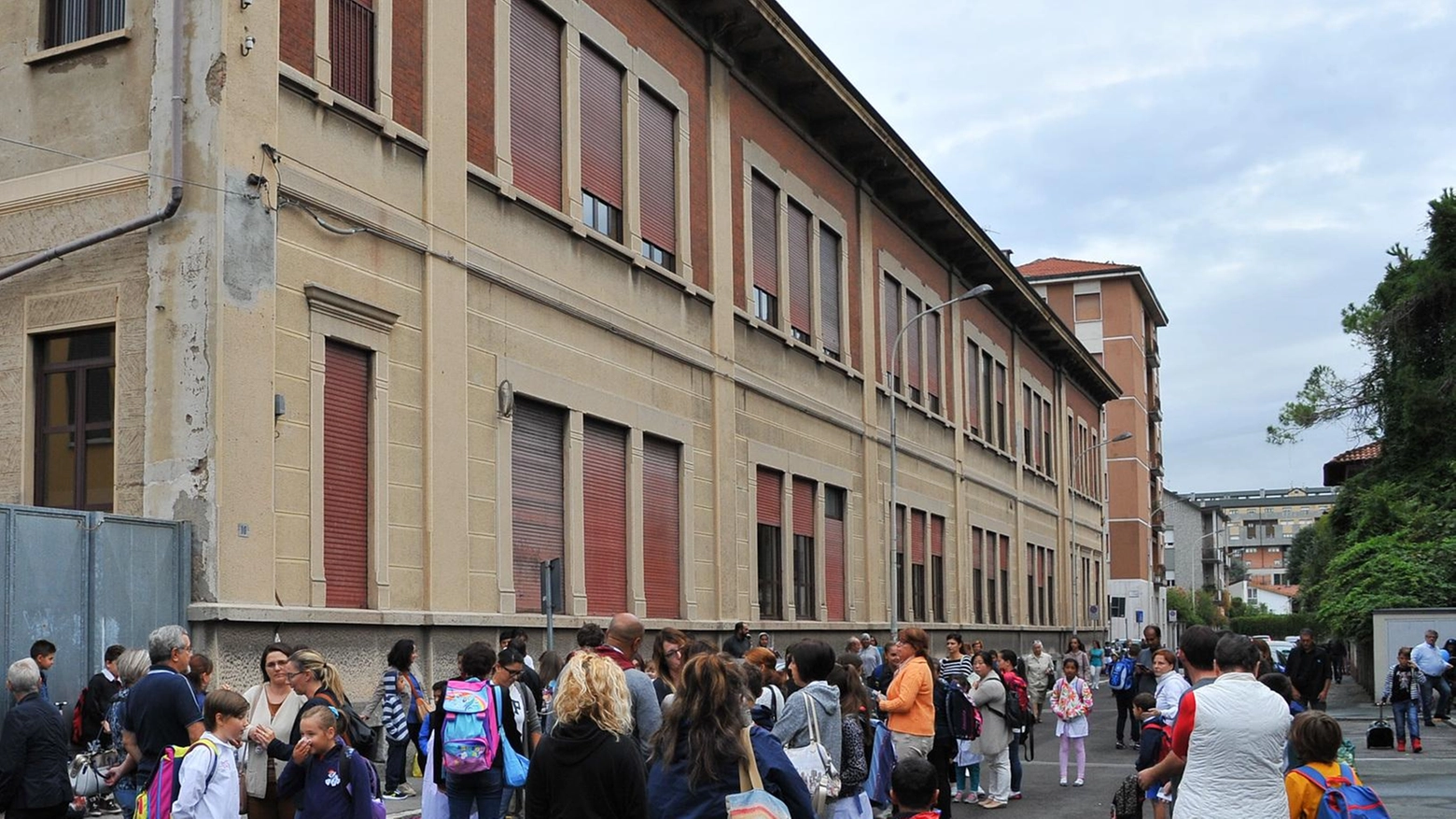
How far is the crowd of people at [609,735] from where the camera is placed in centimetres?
667

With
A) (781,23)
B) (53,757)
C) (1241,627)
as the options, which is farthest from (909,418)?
(1241,627)

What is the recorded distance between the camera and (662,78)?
82.9 feet

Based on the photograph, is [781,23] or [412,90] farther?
[781,23]

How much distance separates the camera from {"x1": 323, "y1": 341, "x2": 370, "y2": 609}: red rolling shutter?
54.6 feet

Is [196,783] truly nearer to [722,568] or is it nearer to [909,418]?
[722,568]

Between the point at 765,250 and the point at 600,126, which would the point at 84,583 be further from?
the point at 765,250

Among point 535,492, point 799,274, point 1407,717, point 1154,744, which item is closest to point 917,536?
point 799,274

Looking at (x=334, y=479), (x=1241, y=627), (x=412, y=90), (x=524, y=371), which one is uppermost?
(x=412, y=90)

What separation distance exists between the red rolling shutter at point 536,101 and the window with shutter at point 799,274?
9511 mm

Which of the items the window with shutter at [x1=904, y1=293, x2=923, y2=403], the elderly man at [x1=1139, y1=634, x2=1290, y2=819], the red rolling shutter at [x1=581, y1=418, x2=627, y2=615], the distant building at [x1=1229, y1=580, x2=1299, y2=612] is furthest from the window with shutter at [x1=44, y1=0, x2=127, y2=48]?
the distant building at [x1=1229, y1=580, x2=1299, y2=612]

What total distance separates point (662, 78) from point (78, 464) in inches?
483

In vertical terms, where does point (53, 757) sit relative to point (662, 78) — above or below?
below

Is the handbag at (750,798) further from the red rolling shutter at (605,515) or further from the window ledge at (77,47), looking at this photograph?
the red rolling shutter at (605,515)

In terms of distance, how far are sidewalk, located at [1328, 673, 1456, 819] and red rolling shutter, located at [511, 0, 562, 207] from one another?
38.3ft
